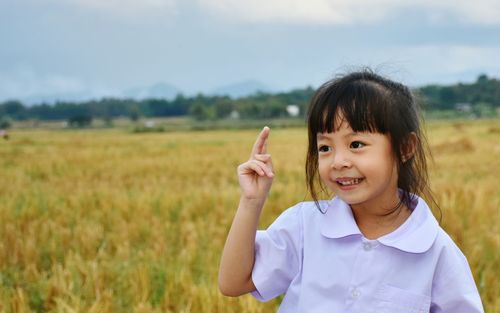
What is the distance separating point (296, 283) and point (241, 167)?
0.33m

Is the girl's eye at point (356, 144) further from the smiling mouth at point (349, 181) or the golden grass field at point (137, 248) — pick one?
the golden grass field at point (137, 248)

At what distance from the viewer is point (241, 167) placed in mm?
1606

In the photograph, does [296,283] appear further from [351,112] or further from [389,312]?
[351,112]

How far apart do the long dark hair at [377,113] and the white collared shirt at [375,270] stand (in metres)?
0.12

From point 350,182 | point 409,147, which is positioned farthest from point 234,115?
point 350,182

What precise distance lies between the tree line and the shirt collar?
231ft

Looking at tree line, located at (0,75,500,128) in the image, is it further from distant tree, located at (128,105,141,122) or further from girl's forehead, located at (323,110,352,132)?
girl's forehead, located at (323,110,352,132)

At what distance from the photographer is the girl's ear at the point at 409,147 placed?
5.40ft

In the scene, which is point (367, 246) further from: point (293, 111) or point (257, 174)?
point (293, 111)

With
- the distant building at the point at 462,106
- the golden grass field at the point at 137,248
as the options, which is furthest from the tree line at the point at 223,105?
the golden grass field at the point at 137,248

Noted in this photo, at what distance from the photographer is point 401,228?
5.20ft

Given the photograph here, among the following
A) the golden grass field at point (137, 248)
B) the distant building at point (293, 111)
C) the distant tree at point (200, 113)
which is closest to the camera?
the golden grass field at point (137, 248)

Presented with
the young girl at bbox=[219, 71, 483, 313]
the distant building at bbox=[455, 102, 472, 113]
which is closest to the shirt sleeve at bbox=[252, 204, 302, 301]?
the young girl at bbox=[219, 71, 483, 313]

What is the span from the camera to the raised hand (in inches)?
62.6
